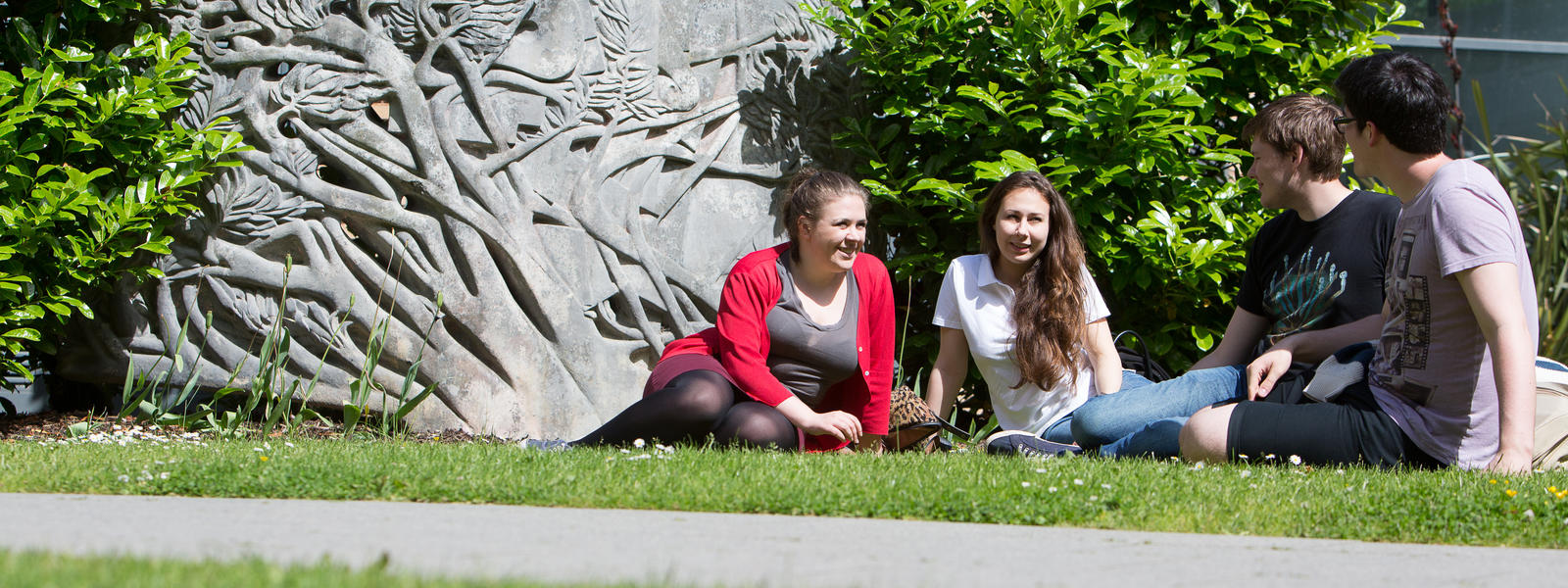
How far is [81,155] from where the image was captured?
207 inches

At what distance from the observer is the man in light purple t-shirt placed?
3.33m

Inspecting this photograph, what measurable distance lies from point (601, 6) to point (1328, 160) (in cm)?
311

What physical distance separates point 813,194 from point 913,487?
1.64 metres

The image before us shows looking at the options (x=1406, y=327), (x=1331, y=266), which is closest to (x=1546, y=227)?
(x=1331, y=266)

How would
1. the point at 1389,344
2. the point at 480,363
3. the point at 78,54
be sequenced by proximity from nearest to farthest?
the point at 1389,344 < the point at 78,54 < the point at 480,363

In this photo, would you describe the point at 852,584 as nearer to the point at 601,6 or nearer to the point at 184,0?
the point at 601,6

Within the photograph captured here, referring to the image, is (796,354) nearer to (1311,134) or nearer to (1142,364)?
(1142,364)

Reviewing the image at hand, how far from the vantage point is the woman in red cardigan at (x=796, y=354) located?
432 centimetres

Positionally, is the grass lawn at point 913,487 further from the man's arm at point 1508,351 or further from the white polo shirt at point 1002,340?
the white polo shirt at point 1002,340

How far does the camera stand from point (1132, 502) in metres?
3.03

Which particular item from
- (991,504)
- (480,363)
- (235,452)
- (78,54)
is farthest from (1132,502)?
(78,54)

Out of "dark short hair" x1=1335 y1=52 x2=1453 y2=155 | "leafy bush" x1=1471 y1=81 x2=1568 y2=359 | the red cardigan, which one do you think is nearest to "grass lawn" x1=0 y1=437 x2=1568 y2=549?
the red cardigan

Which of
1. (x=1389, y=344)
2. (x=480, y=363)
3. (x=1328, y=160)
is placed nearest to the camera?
(x=1389, y=344)

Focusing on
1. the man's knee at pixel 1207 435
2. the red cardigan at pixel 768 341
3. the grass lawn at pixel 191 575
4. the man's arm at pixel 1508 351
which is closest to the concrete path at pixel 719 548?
the grass lawn at pixel 191 575
